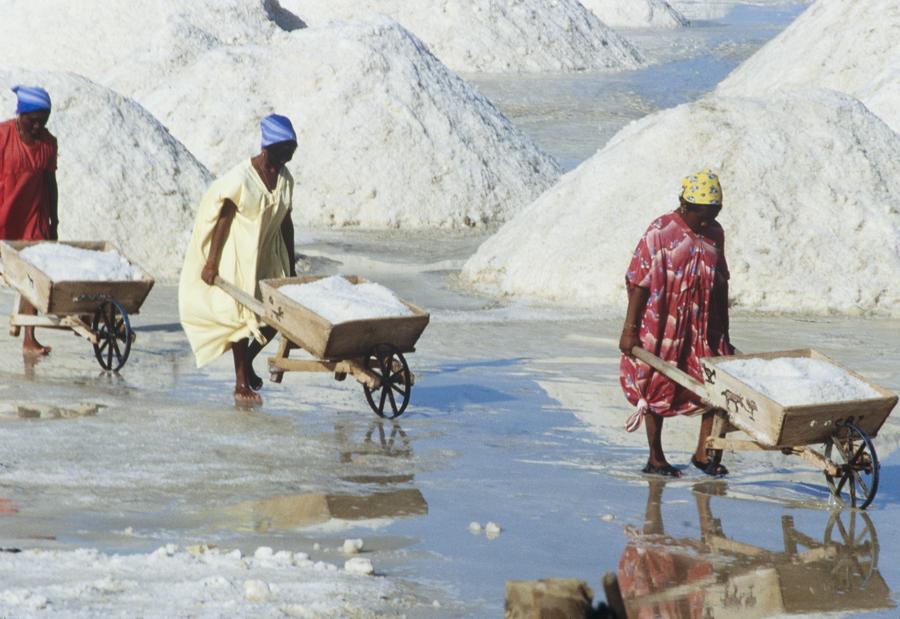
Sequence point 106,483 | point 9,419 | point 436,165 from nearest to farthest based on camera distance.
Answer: point 106,483 < point 9,419 < point 436,165

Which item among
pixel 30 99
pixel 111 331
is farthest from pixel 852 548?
pixel 30 99

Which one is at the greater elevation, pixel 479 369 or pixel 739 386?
pixel 739 386

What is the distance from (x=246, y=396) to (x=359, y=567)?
3.02 m

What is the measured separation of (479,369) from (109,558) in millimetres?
4592

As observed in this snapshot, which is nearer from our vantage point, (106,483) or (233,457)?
(106,483)

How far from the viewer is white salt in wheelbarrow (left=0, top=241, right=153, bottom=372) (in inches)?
322

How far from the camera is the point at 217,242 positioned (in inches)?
299

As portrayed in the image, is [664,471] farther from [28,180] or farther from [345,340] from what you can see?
[28,180]

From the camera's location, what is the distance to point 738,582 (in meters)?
5.10

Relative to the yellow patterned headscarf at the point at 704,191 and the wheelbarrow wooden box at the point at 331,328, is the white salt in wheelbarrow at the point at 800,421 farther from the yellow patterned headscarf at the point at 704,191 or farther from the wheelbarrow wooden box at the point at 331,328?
the wheelbarrow wooden box at the point at 331,328

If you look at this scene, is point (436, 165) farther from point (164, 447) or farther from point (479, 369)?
point (164, 447)

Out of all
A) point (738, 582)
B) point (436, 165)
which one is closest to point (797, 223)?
point (436, 165)

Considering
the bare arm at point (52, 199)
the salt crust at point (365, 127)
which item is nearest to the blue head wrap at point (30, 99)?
the bare arm at point (52, 199)

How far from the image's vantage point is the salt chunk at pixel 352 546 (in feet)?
16.9
